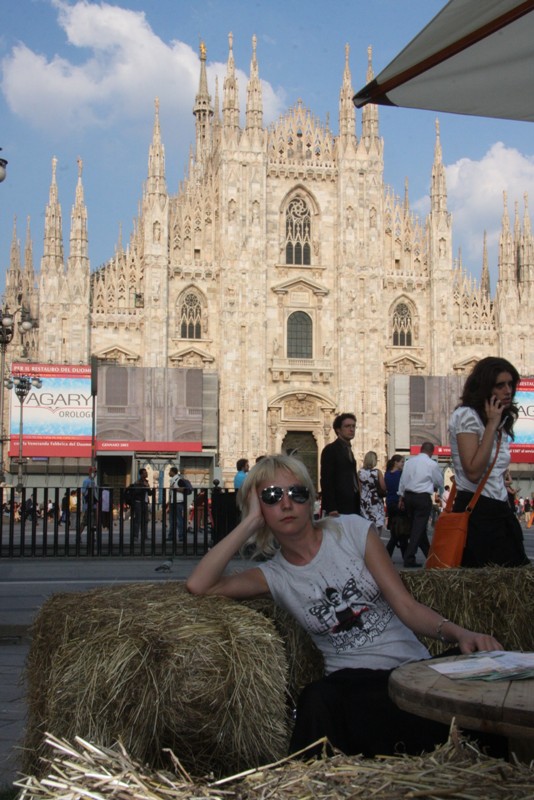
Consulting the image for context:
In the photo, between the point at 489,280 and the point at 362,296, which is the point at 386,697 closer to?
the point at 362,296

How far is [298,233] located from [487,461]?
34.6 meters

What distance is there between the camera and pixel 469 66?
3756 millimetres

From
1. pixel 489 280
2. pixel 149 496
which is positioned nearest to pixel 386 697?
pixel 149 496

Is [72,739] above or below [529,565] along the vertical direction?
below

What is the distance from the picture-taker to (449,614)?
13.8 feet

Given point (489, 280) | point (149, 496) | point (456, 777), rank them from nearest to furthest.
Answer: point (456, 777)
point (149, 496)
point (489, 280)

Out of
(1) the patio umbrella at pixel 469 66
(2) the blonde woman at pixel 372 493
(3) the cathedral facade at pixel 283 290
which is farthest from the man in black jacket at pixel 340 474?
(3) the cathedral facade at pixel 283 290

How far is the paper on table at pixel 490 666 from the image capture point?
2428 mm

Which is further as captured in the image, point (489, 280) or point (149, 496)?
point (489, 280)

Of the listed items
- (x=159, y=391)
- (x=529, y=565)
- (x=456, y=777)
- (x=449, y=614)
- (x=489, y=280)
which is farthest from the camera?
(x=489, y=280)

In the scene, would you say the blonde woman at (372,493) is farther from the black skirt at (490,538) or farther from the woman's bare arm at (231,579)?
the woman's bare arm at (231,579)

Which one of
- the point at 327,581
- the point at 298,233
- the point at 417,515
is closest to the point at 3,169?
the point at 417,515

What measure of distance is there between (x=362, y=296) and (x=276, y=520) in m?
35.0

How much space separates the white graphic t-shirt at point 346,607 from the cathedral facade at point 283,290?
3247 cm
